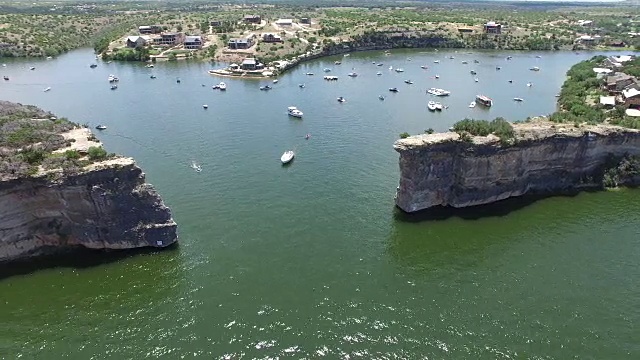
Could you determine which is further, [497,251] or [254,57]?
[254,57]

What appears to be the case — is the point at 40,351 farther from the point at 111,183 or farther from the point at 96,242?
the point at 111,183

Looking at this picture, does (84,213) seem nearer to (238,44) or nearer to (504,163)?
(504,163)

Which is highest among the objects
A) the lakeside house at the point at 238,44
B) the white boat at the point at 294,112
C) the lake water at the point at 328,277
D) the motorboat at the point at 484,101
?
the lakeside house at the point at 238,44

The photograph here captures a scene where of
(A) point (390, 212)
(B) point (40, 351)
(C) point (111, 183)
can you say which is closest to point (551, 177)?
(A) point (390, 212)

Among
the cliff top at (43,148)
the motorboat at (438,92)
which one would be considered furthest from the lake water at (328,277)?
the motorboat at (438,92)

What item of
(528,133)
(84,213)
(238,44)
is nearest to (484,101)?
(528,133)

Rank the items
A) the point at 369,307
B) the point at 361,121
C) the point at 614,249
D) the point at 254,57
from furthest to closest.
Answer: the point at 254,57, the point at 361,121, the point at 614,249, the point at 369,307

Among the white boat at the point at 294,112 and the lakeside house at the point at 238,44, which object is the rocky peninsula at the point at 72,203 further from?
the lakeside house at the point at 238,44
